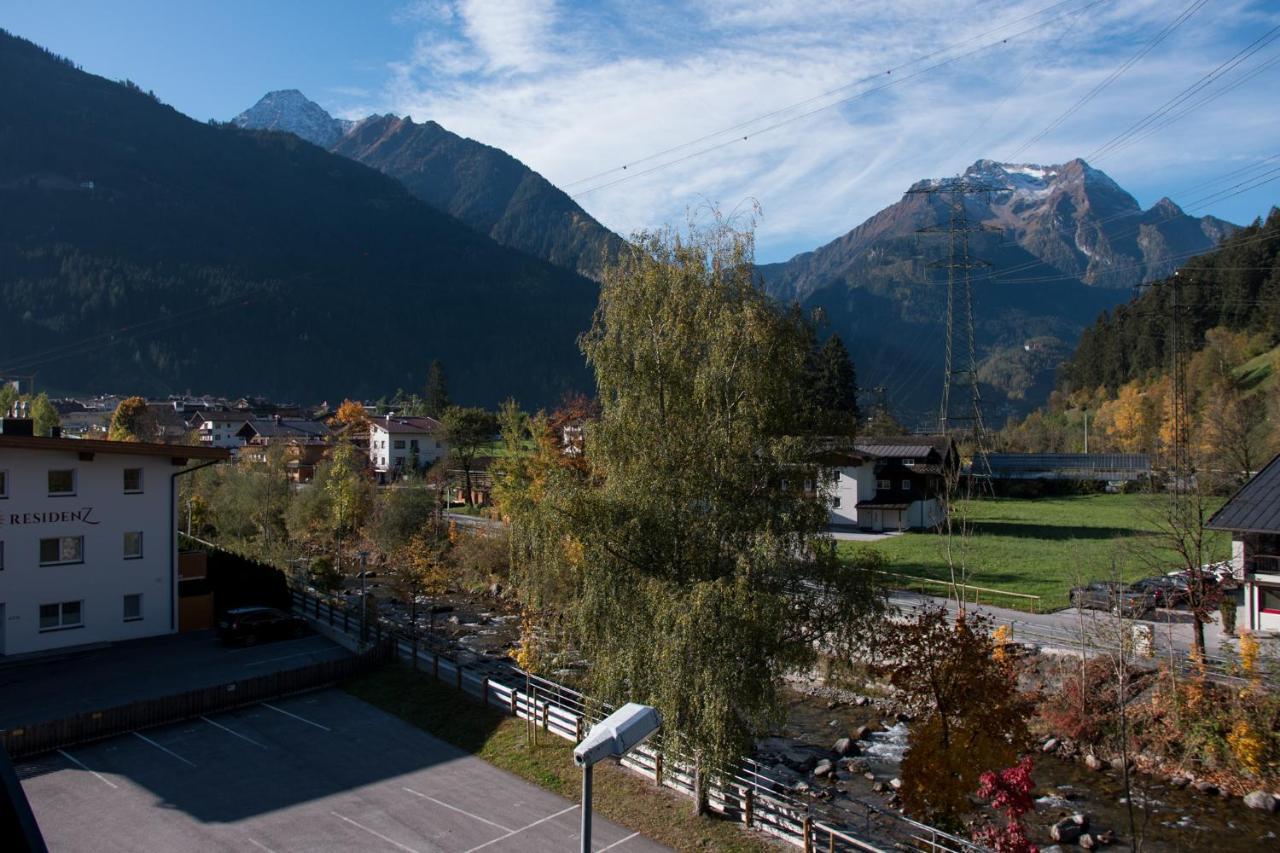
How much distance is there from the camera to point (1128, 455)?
3679 inches

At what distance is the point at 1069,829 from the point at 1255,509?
15.9 metres

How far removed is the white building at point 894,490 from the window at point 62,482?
42.8 m

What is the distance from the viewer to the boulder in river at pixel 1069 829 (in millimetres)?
18578

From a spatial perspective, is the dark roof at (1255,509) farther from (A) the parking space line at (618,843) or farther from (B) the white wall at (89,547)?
(B) the white wall at (89,547)

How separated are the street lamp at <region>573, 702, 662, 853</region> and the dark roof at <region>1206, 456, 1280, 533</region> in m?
26.5

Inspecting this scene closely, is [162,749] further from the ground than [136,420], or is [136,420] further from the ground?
[136,420]

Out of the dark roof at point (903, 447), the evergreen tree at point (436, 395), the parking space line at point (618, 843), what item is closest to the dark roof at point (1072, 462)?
the dark roof at point (903, 447)

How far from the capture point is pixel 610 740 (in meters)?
8.33

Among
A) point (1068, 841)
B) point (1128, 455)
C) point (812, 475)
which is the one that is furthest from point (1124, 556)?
point (1128, 455)

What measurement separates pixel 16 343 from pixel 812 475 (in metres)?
206

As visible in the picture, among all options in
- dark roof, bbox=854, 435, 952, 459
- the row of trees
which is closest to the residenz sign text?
dark roof, bbox=854, 435, 952, 459

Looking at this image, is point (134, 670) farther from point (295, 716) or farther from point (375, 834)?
point (375, 834)

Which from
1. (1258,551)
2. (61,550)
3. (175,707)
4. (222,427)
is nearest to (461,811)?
(175,707)

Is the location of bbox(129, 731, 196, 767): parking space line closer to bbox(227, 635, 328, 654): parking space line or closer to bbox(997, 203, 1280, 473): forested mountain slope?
bbox(227, 635, 328, 654): parking space line
